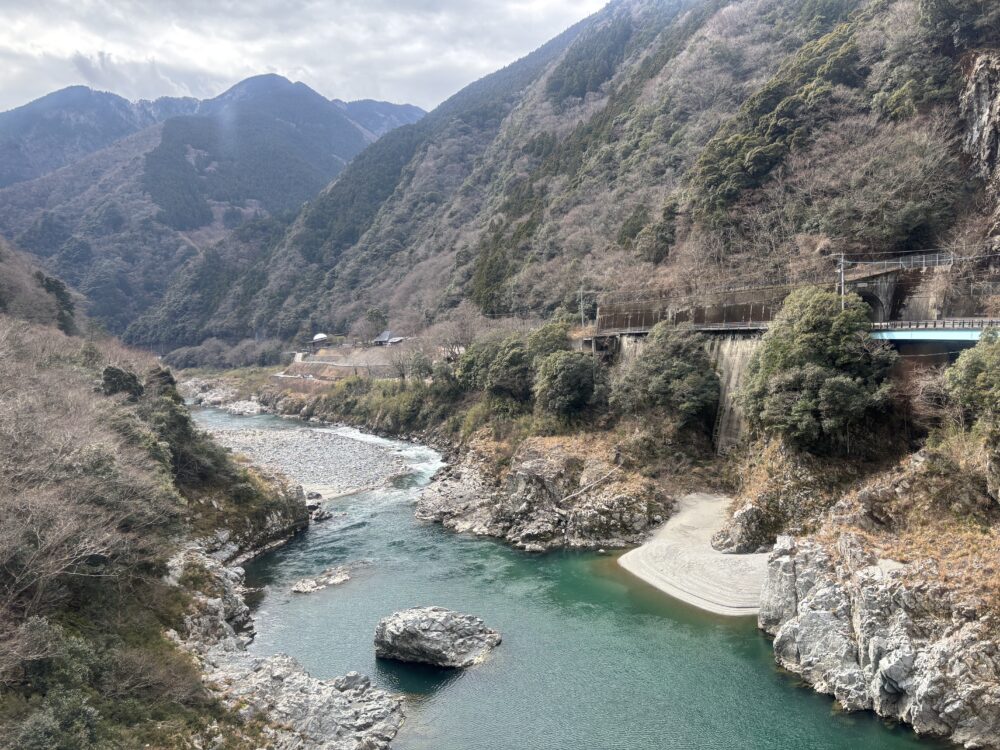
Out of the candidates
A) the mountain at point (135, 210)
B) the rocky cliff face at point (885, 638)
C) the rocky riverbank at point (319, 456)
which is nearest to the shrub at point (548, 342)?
the rocky riverbank at point (319, 456)

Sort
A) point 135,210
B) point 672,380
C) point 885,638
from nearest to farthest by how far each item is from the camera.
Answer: point 885,638 < point 672,380 < point 135,210

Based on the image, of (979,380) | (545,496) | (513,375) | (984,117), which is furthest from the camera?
(513,375)

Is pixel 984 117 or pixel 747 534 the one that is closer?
pixel 747 534

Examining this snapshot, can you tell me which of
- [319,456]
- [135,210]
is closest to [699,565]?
[319,456]

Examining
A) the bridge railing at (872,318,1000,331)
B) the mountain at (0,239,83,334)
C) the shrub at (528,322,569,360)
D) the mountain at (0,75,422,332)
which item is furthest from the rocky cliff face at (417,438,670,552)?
the mountain at (0,75,422,332)

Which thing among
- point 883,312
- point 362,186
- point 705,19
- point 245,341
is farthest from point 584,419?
point 362,186

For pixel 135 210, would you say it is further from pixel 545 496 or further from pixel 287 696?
pixel 287 696
